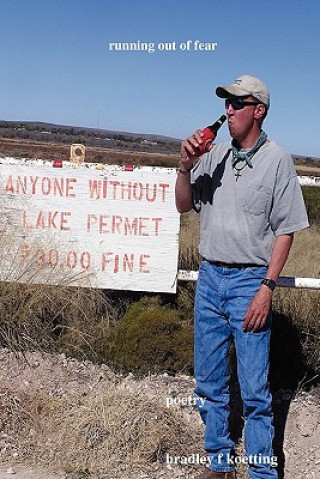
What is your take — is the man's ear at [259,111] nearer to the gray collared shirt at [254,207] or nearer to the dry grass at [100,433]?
the gray collared shirt at [254,207]

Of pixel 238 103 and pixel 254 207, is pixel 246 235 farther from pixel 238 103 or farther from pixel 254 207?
pixel 238 103

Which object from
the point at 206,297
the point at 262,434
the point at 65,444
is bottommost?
the point at 65,444

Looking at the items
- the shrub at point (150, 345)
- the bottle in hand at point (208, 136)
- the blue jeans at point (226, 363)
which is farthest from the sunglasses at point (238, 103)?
the shrub at point (150, 345)

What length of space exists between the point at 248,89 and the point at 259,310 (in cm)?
110

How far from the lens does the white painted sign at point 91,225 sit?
5.71m

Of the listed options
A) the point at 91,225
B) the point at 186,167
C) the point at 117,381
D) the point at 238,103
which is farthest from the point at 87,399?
the point at 238,103

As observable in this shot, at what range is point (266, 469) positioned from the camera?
12.2 feet

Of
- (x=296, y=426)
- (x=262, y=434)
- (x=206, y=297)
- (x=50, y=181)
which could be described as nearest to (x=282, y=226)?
(x=206, y=297)

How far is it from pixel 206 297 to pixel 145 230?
1.93m

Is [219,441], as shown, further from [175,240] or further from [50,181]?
[50,181]

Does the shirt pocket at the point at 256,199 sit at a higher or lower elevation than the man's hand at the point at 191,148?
lower

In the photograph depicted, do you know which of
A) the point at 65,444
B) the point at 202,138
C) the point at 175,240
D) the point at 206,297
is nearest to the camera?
the point at 202,138

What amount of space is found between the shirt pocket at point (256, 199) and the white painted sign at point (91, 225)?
201 cm

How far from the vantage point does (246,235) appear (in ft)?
12.2
